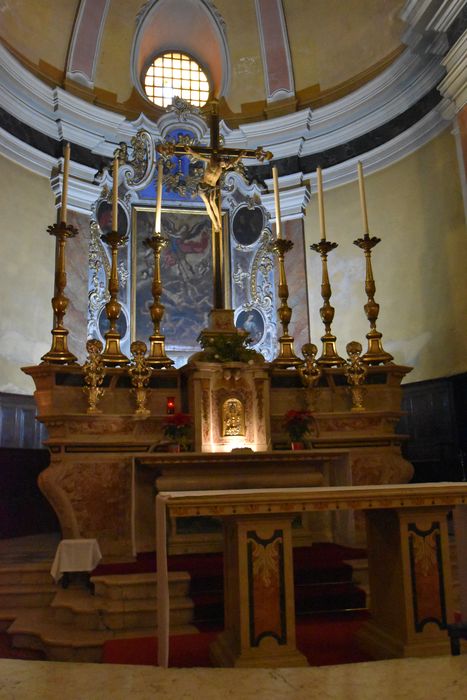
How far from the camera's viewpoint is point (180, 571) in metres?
5.29

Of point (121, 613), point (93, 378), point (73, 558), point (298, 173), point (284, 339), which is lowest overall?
point (121, 613)

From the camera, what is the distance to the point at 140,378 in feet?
22.0

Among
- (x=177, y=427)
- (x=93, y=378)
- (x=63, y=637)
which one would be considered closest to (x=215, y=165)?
(x=93, y=378)

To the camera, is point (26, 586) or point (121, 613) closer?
point (121, 613)

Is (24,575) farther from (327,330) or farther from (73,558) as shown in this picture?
(327,330)

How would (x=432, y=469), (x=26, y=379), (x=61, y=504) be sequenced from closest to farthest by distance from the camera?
(x=61, y=504) → (x=432, y=469) → (x=26, y=379)

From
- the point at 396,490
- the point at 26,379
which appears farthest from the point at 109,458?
A: the point at 26,379

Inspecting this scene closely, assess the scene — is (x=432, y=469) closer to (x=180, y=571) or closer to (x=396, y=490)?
(x=180, y=571)

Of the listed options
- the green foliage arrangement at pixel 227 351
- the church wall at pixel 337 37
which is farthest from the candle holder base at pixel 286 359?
the church wall at pixel 337 37

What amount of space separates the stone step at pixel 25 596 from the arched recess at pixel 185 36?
10368 millimetres

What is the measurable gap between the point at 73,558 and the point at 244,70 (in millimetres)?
11191

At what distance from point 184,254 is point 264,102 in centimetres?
379

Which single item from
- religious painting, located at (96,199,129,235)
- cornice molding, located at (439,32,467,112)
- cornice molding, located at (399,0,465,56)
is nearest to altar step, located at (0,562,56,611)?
religious painting, located at (96,199,129,235)

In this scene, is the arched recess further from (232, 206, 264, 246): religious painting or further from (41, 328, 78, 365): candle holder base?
(41, 328, 78, 365): candle holder base
